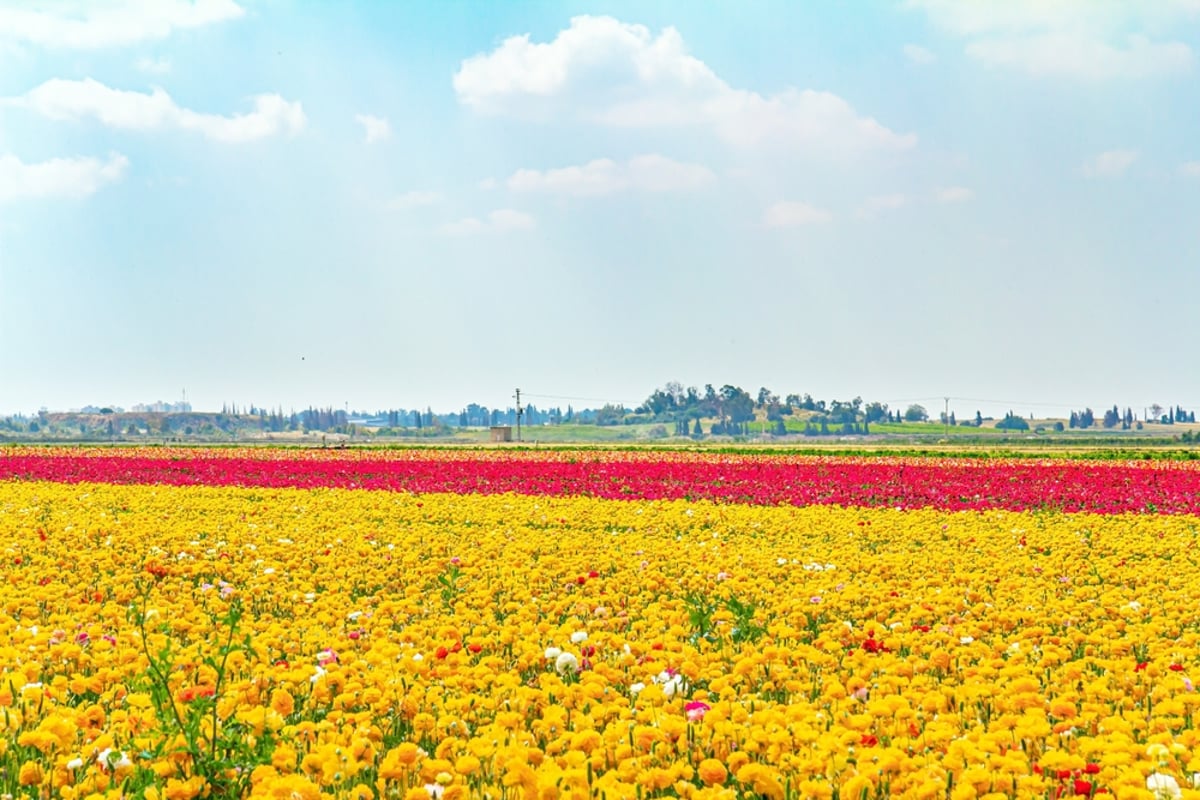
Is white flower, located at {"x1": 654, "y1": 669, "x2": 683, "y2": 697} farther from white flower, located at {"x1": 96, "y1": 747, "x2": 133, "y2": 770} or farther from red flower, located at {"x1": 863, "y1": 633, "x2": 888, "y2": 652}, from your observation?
white flower, located at {"x1": 96, "y1": 747, "x2": 133, "y2": 770}

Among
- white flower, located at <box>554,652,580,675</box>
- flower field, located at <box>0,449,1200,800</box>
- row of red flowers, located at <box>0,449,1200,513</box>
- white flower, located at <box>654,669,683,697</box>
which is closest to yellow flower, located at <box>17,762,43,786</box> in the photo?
flower field, located at <box>0,449,1200,800</box>

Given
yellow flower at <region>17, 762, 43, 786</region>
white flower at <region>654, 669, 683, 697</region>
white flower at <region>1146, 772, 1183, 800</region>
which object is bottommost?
yellow flower at <region>17, 762, 43, 786</region>

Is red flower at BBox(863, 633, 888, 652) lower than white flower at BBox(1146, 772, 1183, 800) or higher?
lower

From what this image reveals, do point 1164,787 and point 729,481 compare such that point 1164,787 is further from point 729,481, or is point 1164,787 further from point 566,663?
point 729,481

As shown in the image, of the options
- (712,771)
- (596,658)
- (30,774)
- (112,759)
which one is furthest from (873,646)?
(30,774)

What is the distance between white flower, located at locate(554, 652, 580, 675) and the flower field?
0.06 ft

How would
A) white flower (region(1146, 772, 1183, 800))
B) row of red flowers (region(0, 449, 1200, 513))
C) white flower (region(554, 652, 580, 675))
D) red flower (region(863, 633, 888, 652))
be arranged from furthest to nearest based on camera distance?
row of red flowers (region(0, 449, 1200, 513)), red flower (region(863, 633, 888, 652)), white flower (region(554, 652, 580, 675)), white flower (region(1146, 772, 1183, 800))

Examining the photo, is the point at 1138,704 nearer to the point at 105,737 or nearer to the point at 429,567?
the point at 105,737

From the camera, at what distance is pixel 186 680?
555cm

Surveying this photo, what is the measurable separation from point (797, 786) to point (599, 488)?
17803 millimetres

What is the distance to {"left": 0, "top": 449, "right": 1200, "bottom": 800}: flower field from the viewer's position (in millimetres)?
4141

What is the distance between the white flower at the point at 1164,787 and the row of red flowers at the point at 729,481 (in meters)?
15.2

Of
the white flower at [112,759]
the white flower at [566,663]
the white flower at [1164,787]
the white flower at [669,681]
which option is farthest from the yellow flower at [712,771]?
the white flower at [112,759]

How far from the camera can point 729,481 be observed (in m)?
23.2
